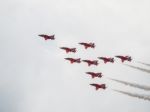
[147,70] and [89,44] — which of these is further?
[89,44]

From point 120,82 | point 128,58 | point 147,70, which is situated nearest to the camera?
point 147,70

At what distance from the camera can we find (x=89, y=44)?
109 m

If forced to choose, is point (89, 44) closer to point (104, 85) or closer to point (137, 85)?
point (104, 85)

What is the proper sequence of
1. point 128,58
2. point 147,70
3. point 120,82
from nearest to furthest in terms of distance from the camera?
point 147,70
point 120,82
point 128,58

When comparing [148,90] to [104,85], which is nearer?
[148,90]

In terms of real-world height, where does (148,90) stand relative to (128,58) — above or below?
below

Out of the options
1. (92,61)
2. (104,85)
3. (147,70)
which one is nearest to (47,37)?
(92,61)

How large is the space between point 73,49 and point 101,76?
50.2 ft

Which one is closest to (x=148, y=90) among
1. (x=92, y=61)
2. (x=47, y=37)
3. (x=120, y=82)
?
(x=120, y=82)

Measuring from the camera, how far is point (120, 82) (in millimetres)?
105312

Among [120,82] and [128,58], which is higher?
[128,58]

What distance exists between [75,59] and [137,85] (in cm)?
2558

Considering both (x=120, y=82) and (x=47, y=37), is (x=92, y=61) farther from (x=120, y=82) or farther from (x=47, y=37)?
(x=47, y=37)

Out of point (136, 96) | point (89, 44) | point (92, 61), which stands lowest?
point (136, 96)
